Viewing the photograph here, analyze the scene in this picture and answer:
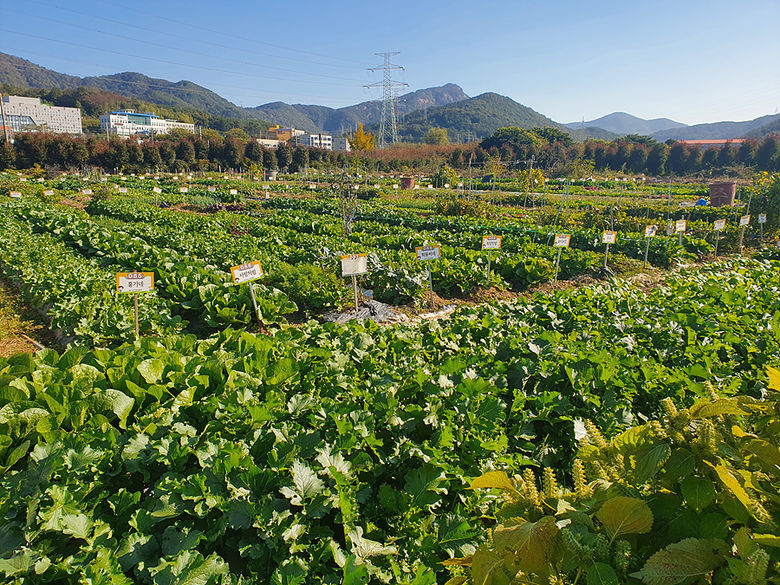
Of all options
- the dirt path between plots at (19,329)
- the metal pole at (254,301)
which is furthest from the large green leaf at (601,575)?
the dirt path between plots at (19,329)

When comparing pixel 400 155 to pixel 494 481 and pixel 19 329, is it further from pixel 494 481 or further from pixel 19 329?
pixel 494 481

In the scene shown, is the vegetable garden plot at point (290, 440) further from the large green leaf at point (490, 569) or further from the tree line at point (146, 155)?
the tree line at point (146, 155)

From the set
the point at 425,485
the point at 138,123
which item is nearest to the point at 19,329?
the point at 425,485

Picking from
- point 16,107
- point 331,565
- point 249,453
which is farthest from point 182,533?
point 16,107

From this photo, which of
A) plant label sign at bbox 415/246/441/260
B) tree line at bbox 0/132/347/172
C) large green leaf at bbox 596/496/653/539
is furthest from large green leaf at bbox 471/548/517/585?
tree line at bbox 0/132/347/172

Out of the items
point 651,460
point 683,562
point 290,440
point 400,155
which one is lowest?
point 290,440

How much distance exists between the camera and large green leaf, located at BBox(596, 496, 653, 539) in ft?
3.41

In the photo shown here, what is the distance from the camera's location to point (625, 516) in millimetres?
1066

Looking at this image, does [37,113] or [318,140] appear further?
[318,140]

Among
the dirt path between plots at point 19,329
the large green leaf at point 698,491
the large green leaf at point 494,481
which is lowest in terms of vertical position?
the dirt path between plots at point 19,329

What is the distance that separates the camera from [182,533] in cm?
208

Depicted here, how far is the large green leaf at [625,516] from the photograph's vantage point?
1038 millimetres

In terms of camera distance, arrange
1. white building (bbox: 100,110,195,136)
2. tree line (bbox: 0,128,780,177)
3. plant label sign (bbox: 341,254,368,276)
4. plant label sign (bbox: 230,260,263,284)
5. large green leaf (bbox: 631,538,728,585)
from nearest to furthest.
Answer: large green leaf (bbox: 631,538,728,585) < plant label sign (bbox: 230,260,263,284) < plant label sign (bbox: 341,254,368,276) < tree line (bbox: 0,128,780,177) < white building (bbox: 100,110,195,136)

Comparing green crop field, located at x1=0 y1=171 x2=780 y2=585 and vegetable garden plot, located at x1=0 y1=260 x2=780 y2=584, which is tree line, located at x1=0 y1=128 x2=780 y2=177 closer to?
green crop field, located at x1=0 y1=171 x2=780 y2=585
